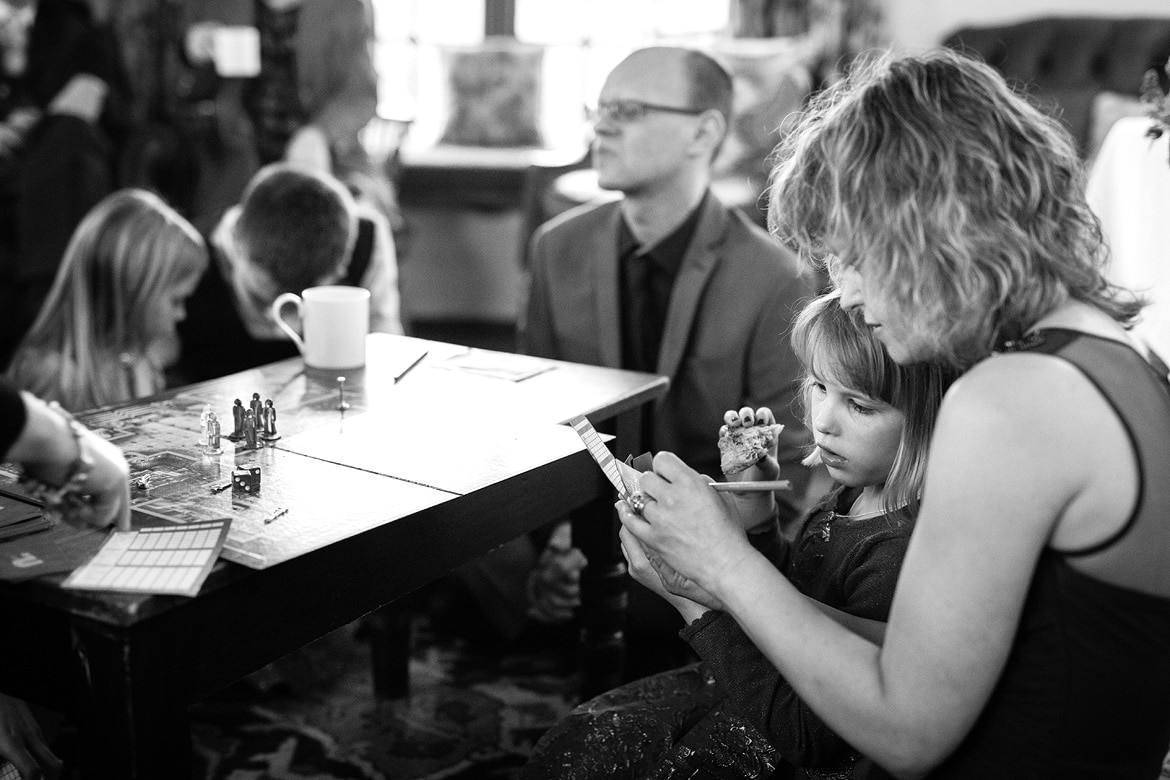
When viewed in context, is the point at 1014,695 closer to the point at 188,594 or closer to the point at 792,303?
the point at 188,594

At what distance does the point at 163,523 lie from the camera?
1169mm

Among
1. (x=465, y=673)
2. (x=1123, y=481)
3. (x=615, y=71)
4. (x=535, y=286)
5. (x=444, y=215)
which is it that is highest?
(x=615, y=71)

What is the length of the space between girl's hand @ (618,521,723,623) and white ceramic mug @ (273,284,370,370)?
0.68 meters

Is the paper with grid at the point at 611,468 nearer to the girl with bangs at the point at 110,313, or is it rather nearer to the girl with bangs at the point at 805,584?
the girl with bangs at the point at 805,584

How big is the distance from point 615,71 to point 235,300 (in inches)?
36.3

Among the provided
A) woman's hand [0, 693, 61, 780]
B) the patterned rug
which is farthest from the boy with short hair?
woman's hand [0, 693, 61, 780]

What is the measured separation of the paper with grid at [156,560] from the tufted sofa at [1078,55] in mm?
3732

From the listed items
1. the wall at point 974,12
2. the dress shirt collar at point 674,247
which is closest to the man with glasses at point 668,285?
the dress shirt collar at point 674,247

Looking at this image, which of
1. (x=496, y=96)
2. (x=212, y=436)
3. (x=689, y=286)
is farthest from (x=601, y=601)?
(x=496, y=96)

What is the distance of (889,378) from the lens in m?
1.33

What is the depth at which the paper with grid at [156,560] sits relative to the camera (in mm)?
1009

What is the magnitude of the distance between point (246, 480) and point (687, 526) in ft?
1.53

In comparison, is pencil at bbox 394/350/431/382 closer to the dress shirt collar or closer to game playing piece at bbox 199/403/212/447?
game playing piece at bbox 199/403/212/447

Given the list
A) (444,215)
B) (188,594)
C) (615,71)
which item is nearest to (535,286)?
(615,71)
